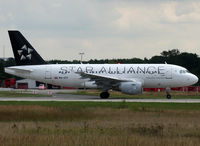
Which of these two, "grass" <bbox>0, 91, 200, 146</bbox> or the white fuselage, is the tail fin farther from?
"grass" <bbox>0, 91, 200, 146</bbox>

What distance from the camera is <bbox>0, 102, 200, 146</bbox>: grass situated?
16422 mm

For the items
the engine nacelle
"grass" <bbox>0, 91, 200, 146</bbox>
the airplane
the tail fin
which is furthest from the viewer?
the tail fin

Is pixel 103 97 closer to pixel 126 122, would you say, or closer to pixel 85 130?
pixel 126 122

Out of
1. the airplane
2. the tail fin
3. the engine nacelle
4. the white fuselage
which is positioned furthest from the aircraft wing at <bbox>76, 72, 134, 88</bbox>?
the tail fin

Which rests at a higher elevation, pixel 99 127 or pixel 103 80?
pixel 103 80

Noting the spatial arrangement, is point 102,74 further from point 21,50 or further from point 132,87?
point 21,50

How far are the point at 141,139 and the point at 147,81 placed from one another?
3090 cm

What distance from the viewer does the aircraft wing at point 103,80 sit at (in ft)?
150

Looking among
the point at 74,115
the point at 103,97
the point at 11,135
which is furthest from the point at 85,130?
the point at 103,97

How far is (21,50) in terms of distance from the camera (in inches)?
1962

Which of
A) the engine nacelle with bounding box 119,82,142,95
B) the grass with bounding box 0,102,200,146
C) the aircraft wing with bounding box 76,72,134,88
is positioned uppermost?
the aircraft wing with bounding box 76,72,134,88

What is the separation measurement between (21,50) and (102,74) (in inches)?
337

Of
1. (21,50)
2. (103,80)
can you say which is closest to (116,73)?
(103,80)

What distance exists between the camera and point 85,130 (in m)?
19.9
